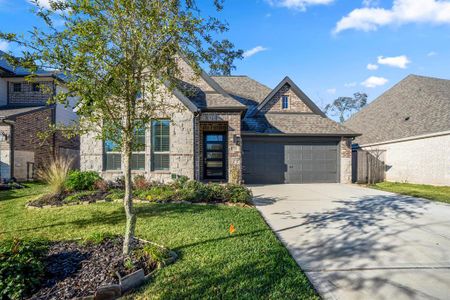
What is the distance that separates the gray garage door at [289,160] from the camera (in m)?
13.3

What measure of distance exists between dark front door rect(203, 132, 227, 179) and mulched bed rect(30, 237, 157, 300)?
30.5ft

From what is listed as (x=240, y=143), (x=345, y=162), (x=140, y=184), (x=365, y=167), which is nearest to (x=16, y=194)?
(x=140, y=184)

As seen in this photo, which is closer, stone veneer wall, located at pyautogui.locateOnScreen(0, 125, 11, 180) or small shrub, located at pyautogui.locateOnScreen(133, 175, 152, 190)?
small shrub, located at pyautogui.locateOnScreen(133, 175, 152, 190)

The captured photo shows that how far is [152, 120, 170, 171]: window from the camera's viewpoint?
1087cm

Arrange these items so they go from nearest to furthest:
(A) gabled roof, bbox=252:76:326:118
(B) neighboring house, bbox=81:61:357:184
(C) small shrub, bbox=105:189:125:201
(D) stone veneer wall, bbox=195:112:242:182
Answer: (C) small shrub, bbox=105:189:125:201 → (B) neighboring house, bbox=81:61:357:184 → (D) stone veneer wall, bbox=195:112:242:182 → (A) gabled roof, bbox=252:76:326:118

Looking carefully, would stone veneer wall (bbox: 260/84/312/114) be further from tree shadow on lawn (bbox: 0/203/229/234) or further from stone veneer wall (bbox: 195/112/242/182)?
tree shadow on lawn (bbox: 0/203/229/234)

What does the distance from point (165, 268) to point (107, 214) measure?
12.2ft

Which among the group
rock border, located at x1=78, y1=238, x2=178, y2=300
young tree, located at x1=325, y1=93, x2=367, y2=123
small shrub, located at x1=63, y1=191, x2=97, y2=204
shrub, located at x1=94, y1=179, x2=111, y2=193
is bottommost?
rock border, located at x1=78, y1=238, x2=178, y2=300

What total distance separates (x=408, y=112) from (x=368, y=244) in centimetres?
1596

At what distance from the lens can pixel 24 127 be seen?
510 inches

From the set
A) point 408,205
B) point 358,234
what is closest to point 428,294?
point 358,234

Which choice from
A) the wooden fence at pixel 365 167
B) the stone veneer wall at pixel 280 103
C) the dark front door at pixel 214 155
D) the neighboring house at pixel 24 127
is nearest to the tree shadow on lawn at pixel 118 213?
the dark front door at pixel 214 155

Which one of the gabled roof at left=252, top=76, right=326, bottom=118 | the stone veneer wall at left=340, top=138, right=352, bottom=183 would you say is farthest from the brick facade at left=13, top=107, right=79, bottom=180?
→ the stone veneer wall at left=340, top=138, right=352, bottom=183

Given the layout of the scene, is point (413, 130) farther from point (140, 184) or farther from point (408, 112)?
point (140, 184)
